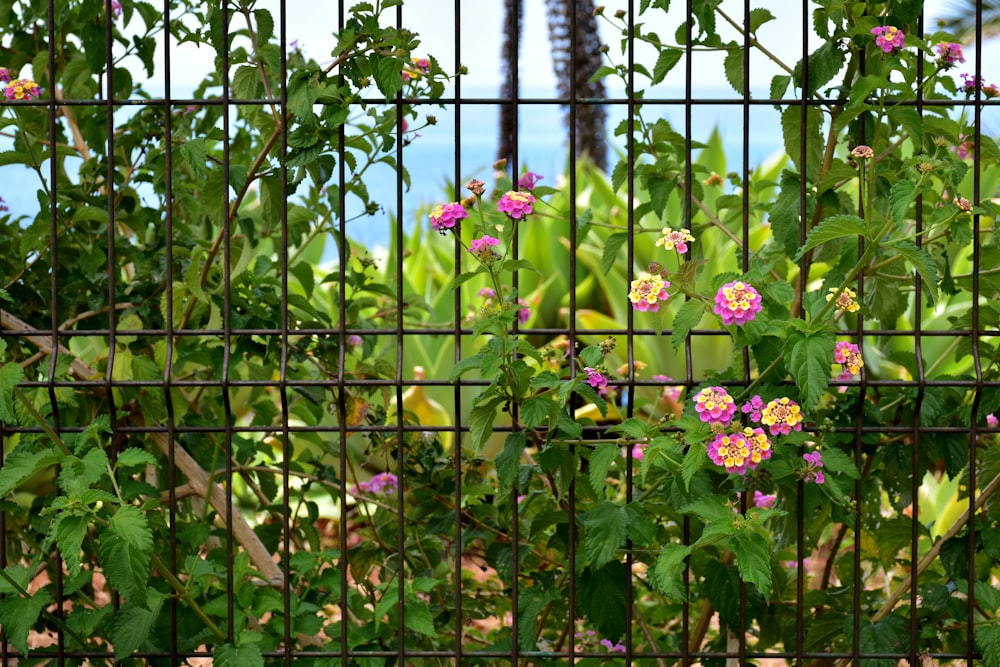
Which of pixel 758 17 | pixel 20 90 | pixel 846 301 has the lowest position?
pixel 846 301

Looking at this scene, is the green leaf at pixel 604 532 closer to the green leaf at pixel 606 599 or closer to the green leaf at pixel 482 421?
the green leaf at pixel 606 599

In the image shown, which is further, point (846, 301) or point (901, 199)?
point (846, 301)

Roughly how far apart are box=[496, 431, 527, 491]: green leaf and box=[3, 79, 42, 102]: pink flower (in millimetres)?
1433

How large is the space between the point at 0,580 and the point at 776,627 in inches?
73.9

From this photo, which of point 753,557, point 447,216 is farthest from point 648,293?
point 753,557

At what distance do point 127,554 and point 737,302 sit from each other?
4.28 feet

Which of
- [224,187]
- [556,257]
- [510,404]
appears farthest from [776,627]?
[556,257]

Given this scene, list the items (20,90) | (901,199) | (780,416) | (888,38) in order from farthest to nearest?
(20,90), (888,38), (780,416), (901,199)

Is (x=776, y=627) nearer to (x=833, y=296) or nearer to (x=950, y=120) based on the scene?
(x=833, y=296)


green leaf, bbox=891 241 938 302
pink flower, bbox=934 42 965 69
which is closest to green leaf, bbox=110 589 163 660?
green leaf, bbox=891 241 938 302

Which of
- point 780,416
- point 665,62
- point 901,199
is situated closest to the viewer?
Answer: point 901,199

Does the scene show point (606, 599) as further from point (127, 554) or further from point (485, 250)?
point (127, 554)

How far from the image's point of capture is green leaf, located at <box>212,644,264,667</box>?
274 centimetres

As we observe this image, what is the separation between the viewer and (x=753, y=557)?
2418 mm
